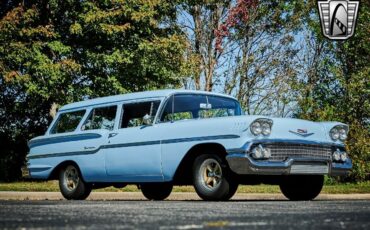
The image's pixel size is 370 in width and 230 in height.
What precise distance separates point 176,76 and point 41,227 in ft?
58.5

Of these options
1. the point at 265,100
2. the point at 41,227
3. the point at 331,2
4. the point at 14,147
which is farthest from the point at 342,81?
the point at 41,227

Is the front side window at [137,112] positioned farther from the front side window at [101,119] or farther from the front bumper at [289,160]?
the front bumper at [289,160]

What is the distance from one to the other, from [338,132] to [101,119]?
394 cm

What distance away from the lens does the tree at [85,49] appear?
20.0m

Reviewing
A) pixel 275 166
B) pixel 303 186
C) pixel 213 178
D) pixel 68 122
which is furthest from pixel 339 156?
pixel 68 122

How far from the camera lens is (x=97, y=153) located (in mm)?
10578

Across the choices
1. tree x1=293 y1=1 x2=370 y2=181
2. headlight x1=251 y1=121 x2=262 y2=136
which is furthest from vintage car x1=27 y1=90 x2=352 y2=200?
tree x1=293 y1=1 x2=370 y2=181

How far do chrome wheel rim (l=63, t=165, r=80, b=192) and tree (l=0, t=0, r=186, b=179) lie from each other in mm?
8947

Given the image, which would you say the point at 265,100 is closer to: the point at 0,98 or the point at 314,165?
the point at 0,98

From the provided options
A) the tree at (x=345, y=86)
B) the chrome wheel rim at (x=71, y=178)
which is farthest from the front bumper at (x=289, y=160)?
the tree at (x=345, y=86)

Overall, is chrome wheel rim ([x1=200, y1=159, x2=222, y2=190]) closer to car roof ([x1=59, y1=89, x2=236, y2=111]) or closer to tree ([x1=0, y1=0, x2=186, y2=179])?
car roof ([x1=59, y1=89, x2=236, y2=111])

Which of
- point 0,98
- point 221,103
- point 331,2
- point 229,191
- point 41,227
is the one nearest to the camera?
point 41,227

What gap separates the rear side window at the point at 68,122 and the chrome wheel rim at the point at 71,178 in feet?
2.35

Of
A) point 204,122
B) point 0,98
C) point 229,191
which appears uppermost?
point 0,98
